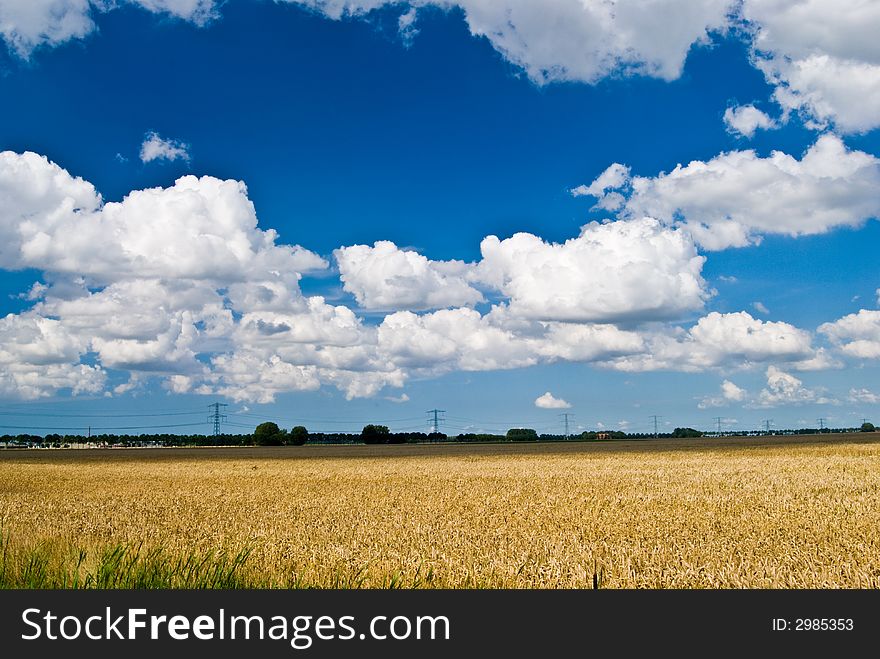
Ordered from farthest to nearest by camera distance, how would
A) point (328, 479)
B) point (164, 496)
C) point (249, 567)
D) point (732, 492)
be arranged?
point (328, 479)
point (164, 496)
point (732, 492)
point (249, 567)

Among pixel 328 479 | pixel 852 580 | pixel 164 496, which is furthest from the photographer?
pixel 328 479

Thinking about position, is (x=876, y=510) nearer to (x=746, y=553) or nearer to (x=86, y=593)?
(x=746, y=553)

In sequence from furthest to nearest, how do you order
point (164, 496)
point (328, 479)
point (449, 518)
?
point (328, 479) → point (164, 496) → point (449, 518)

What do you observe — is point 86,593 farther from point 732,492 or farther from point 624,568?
point 732,492

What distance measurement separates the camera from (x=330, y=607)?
8586 millimetres

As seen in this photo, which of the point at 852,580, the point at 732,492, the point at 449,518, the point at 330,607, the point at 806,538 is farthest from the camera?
the point at 732,492

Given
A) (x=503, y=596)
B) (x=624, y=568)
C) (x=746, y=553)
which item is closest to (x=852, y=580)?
(x=746, y=553)

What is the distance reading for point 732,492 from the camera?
2531 cm

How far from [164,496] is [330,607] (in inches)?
926

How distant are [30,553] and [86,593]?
5.83m

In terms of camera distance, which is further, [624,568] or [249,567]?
[249,567]

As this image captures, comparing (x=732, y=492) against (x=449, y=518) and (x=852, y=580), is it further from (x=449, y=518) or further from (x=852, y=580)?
(x=852, y=580)

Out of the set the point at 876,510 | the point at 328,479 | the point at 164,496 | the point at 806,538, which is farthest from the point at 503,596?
the point at 328,479

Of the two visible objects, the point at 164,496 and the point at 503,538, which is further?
the point at 164,496
